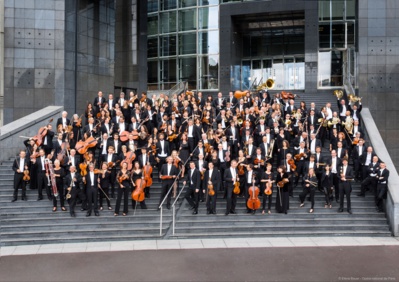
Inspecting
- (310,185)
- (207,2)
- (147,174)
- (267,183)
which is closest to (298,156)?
(310,185)

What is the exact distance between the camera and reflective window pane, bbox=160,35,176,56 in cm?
3638

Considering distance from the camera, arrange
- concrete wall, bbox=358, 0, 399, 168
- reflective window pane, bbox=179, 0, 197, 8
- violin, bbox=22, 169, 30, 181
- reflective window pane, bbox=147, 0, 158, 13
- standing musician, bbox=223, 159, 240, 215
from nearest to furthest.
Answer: standing musician, bbox=223, 159, 240, 215, violin, bbox=22, 169, 30, 181, concrete wall, bbox=358, 0, 399, 168, reflective window pane, bbox=179, 0, 197, 8, reflective window pane, bbox=147, 0, 158, 13

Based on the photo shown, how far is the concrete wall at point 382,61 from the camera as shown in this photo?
2123 centimetres

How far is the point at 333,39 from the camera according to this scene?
3291 cm

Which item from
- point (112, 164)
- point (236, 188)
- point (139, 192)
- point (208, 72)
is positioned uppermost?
point (208, 72)

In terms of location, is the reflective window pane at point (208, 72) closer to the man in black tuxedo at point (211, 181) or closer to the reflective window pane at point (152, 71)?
the reflective window pane at point (152, 71)

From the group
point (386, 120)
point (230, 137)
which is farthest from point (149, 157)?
point (386, 120)

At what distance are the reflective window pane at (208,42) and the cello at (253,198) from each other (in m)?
21.8

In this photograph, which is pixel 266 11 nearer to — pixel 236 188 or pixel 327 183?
pixel 327 183

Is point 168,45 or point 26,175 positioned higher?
point 168,45

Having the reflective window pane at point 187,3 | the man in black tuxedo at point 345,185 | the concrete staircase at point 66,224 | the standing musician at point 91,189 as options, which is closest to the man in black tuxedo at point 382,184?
the man in black tuxedo at point 345,185

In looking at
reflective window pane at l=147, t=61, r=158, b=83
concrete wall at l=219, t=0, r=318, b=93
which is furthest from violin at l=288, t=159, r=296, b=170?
reflective window pane at l=147, t=61, r=158, b=83

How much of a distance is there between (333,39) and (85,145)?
2316 centimetres

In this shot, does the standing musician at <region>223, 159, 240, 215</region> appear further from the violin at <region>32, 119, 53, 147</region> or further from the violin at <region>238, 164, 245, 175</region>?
the violin at <region>32, 119, 53, 147</region>
